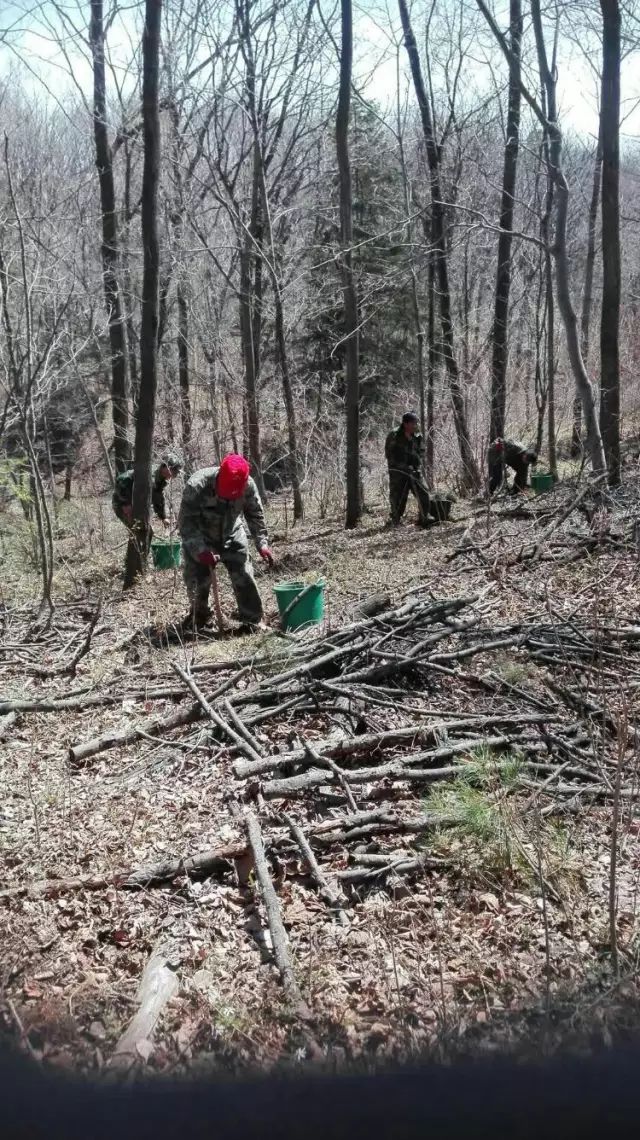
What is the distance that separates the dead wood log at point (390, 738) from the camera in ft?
14.5

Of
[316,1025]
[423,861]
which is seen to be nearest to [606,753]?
[423,861]

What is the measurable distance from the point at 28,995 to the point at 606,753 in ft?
9.50

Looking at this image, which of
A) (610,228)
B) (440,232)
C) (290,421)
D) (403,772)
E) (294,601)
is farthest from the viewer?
(440,232)

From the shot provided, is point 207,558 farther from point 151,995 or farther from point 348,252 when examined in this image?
point 348,252

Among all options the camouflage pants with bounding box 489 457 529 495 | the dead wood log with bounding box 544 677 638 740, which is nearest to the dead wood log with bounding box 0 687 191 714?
the dead wood log with bounding box 544 677 638 740

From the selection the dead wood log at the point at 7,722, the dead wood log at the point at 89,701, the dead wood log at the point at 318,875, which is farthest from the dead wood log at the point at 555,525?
the dead wood log at the point at 7,722

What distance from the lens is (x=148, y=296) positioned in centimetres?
1002

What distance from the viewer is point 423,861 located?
354 cm

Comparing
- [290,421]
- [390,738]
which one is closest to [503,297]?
[290,421]

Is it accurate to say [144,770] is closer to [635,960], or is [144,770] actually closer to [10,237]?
[635,960]

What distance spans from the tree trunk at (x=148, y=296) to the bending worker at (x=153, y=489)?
0.53m

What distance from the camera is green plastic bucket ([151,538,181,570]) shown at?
390 inches

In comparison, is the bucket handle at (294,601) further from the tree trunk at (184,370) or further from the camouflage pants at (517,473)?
the tree trunk at (184,370)

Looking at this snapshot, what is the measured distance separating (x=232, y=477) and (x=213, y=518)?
1.99 ft
